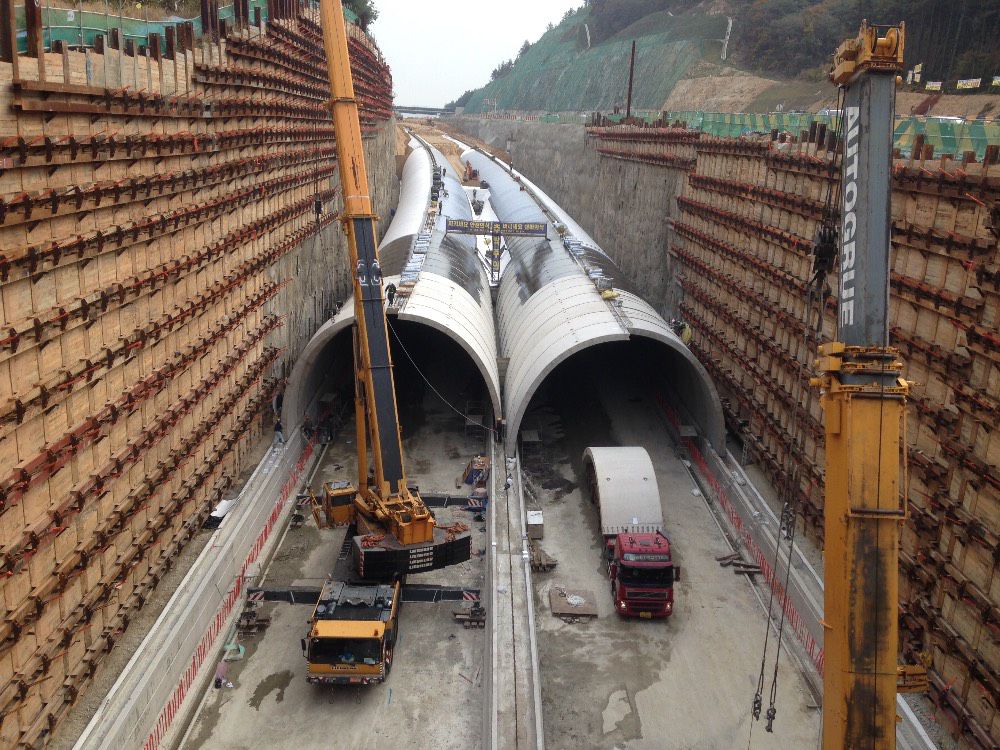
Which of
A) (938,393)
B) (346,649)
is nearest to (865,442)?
(938,393)

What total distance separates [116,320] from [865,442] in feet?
41.0

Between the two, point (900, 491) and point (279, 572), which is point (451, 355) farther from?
point (900, 491)

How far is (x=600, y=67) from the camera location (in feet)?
409

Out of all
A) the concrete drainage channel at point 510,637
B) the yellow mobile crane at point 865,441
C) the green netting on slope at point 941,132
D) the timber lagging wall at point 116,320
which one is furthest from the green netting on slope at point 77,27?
the green netting on slope at point 941,132

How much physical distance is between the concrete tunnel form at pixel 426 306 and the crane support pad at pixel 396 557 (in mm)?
7766

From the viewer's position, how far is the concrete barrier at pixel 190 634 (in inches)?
507

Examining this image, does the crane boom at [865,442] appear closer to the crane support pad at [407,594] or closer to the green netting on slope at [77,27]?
the crane support pad at [407,594]

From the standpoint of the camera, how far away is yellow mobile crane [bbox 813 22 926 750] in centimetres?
888

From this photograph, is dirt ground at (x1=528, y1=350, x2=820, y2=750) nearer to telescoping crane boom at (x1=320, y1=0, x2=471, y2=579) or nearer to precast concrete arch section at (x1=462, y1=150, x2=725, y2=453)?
precast concrete arch section at (x1=462, y1=150, x2=725, y2=453)

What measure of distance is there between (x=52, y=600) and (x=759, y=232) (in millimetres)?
19682

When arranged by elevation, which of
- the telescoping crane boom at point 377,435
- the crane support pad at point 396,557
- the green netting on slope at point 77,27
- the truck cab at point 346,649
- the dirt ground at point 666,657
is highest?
the green netting on slope at point 77,27

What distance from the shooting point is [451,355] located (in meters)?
35.0

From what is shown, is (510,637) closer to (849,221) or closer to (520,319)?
(849,221)

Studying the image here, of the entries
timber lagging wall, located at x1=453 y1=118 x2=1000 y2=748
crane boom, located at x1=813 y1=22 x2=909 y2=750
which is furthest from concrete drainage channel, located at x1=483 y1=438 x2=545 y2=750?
timber lagging wall, located at x1=453 y1=118 x2=1000 y2=748
